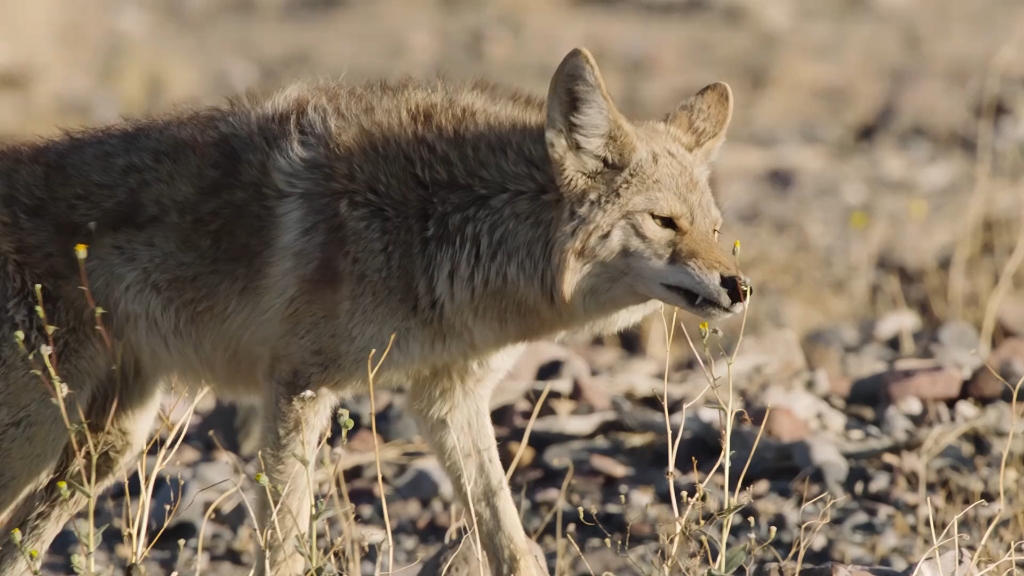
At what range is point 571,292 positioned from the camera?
5027 millimetres

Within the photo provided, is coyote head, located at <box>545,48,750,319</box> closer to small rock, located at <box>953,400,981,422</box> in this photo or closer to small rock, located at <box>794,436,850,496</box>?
small rock, located at <box>794,436,850,496</box>

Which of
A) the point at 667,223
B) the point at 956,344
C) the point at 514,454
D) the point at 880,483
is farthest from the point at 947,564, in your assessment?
the point at 956,344

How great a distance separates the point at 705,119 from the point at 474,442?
1682mm

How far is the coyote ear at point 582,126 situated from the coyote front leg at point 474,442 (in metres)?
0.92

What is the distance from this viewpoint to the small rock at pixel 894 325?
28.1 feet

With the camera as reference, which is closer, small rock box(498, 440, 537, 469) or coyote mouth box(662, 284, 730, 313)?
coyote mouth box(662, 284, 730, 313)

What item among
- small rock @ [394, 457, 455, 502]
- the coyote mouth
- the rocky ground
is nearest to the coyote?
the coyote mouth

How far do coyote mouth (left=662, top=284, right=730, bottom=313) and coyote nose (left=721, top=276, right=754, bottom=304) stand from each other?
0.17 ft

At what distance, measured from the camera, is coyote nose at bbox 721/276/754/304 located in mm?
4680

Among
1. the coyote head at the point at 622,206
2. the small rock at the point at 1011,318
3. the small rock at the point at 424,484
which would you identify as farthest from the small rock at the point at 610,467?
the small rock at the point at 1011,318

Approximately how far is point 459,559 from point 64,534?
7.78 feet

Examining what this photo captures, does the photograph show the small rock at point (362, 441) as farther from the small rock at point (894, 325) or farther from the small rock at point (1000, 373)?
the small rock at point (894, 325)

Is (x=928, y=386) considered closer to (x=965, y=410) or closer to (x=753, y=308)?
(x=965, y=410)

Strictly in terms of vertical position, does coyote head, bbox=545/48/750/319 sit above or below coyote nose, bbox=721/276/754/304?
above
